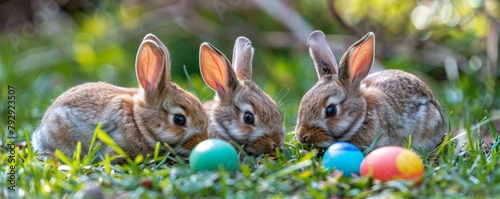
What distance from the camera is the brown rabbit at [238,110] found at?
4984mm

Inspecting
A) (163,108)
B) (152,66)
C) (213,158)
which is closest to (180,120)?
(163,108)

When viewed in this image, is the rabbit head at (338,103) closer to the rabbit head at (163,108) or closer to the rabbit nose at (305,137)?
the rabbit nose at (305,137)

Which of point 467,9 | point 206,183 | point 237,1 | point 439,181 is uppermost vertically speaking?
point 237,1

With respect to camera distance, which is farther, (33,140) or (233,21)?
(233,21)

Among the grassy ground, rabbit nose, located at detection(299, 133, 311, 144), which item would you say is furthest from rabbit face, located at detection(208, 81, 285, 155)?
the grassy ground

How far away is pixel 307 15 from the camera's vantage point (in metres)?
10.3

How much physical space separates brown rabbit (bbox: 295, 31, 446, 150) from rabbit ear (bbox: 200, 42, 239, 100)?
1.64ft

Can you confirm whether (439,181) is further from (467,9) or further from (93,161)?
(467,9)

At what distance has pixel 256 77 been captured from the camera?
921 centimetres

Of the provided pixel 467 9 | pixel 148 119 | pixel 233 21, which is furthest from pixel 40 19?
pixel 148 119

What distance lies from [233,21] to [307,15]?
1.03 meters

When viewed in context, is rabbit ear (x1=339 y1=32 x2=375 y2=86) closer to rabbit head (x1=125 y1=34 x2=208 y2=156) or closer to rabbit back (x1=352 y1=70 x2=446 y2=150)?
rabbit back (x1=352 y1=70 x2=446 y2=150)

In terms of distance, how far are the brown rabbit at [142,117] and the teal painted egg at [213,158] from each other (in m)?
0.75

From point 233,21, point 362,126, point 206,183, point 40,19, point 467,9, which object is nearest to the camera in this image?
point 206,183
